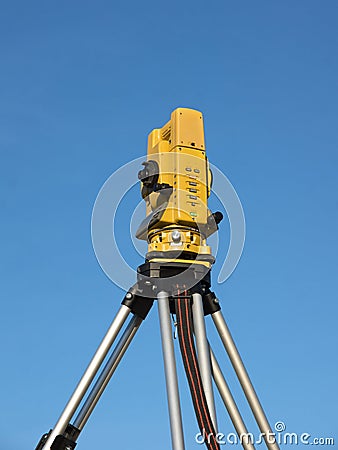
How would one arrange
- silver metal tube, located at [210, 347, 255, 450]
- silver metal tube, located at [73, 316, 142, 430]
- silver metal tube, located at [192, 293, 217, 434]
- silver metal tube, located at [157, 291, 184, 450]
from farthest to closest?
1. silver metal tube, located at [73, 316, 142, 430]
2. silver metal tube, located at [210, 347, 255, 450]
3. silver metal tube, located at [192, 293, 217, 434]
4. silver metal tube, located at [157, 291, 184, 450]

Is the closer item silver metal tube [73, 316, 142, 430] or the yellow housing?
silver metal tube [73, 316, 142, 430]

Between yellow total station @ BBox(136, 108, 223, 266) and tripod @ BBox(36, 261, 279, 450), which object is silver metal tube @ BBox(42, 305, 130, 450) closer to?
tripod @ BBox(36, 261, 279, 450)

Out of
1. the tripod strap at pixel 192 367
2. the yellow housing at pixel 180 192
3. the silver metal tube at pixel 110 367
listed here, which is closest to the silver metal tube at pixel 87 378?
the silver metal tube at pixel 110 367

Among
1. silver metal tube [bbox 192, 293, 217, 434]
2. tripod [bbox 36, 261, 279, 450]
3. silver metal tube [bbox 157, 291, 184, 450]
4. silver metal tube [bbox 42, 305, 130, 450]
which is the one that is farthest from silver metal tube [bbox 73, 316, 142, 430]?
silver metal tube [bbox 192, 293, 217, 434]

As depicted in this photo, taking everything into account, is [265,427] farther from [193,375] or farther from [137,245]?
[137,245]

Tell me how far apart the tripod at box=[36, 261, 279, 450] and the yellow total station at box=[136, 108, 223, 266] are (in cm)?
18

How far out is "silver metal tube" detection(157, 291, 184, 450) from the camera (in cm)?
481

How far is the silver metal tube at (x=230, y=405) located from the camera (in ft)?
17.7

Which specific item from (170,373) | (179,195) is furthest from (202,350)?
(179,195)

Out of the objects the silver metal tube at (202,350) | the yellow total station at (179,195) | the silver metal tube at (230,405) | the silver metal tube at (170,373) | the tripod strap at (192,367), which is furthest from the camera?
the yellow total station at (179,195)

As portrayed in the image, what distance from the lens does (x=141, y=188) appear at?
21.0ft

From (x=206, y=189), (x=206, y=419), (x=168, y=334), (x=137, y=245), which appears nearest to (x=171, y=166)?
(x=206, y=189)

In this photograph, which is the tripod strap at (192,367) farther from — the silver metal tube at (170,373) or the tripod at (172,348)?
the silver metal tube at (170,373)

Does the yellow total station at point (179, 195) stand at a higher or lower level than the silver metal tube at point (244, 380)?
higher
